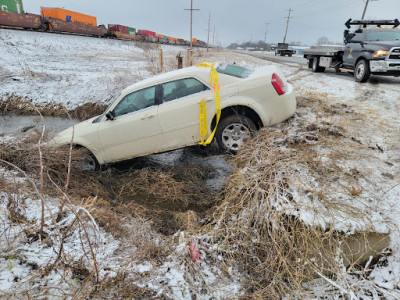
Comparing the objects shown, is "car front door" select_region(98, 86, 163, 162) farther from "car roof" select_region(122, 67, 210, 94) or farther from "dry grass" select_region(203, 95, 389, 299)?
"dry grass" select_region(203, 95, 389, 299)

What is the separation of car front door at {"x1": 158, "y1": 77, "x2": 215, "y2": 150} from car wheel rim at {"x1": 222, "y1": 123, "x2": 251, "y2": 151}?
20.7 inches

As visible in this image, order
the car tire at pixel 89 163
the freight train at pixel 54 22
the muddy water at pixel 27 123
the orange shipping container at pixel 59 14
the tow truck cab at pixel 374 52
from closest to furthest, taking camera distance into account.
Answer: the car tire at pixel 89 163 < the tow truck cab at pixel 374 52 < the muddy water at pixel 27 123 < the freight train at pixel 54 22 < the orange shipping container at pixel 59 14

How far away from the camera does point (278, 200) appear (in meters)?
2.73

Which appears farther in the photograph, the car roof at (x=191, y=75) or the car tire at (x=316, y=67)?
the car tire at (x=316, y=67)

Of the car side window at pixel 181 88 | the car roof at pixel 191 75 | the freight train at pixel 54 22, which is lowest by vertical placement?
the car side window at pixel 181 88

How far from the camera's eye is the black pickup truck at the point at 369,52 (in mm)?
8094

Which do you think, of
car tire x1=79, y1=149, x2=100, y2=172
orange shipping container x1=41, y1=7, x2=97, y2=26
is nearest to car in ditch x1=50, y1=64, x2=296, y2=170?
car tire x1=79, y1=149, x2=100, y2=172

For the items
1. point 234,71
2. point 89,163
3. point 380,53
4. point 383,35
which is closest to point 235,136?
point 234,71

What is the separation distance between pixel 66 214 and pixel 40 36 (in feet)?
89.4

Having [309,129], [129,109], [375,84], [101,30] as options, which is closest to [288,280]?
[309,129]

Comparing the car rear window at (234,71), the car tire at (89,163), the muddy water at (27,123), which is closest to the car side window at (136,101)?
the car tire at (89,163)

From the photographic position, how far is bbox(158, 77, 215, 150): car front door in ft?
14.4

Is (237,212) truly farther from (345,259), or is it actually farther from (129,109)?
(129,109)

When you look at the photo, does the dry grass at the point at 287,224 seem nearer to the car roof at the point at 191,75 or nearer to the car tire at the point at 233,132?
the car tire at the point at 233,132
